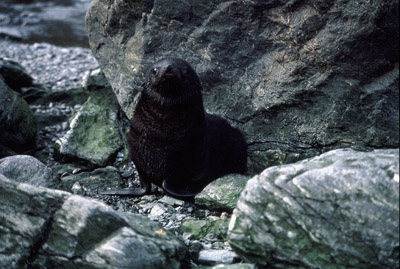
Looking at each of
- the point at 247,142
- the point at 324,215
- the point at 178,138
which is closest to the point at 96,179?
the point at 178,138

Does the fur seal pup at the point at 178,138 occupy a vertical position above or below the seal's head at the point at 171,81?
below

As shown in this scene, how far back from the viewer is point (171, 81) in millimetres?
4762

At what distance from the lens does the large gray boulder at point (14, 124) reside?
6.18 m

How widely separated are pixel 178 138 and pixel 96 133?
1.62 metres

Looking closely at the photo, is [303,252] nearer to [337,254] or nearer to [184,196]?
[337,254]

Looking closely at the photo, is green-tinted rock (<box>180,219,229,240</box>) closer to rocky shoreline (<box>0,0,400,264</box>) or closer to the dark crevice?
rocky shoreline (<box>0,0,400,264</box>)

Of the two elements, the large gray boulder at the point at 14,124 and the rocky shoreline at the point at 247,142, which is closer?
the rocky shoreline at the point at 247,142

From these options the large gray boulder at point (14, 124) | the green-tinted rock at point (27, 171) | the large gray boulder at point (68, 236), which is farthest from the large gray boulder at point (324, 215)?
the large gray boulder at point (14, 124)

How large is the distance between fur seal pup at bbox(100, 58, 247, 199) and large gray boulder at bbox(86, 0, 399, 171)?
0.80 feet

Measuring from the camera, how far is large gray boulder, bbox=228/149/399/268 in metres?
3.08

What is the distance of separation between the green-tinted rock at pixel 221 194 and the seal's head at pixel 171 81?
32.3 inches

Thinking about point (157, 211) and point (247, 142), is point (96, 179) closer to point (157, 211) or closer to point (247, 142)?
point (157, 211)

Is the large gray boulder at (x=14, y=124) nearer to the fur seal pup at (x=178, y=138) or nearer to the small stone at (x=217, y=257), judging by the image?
the fur seal pup at (x=178, y=138)

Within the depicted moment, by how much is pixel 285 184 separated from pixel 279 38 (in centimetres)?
212
